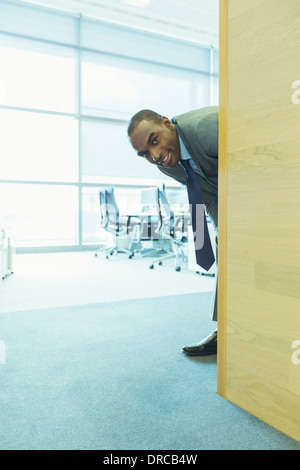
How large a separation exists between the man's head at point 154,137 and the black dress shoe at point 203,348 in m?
0.77

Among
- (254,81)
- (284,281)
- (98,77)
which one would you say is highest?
(98,77)

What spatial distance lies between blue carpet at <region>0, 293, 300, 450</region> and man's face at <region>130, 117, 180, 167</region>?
32.4 inches

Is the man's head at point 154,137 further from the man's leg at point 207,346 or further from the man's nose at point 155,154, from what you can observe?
the man's leg at point 207,346

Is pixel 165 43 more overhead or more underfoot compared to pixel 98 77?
more overhead

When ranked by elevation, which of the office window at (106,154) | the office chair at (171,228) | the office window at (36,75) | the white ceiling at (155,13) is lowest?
the office chair at (171,228)

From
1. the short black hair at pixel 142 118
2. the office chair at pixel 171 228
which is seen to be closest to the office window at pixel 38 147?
the office chair at pixel 171 228

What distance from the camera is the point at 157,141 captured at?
1.41m

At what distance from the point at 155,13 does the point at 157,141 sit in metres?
5.00

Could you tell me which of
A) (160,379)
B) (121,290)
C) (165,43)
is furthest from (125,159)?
(160,379)

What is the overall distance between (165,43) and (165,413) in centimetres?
649

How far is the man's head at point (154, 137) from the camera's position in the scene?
54.5 inches
